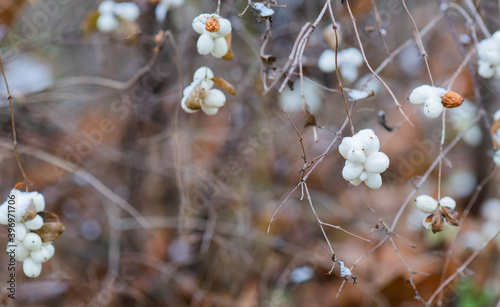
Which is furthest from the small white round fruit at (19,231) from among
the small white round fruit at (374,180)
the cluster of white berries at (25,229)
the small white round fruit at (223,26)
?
the small white round fruit at (374,180)

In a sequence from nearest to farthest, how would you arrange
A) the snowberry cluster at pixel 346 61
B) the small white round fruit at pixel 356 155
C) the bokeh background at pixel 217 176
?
the small white round fruit at pixel 356 155, the snowberry cluster at pixel 346 61, the bokeh background at pixel 217 176

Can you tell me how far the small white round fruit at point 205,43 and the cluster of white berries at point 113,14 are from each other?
22.1 inches

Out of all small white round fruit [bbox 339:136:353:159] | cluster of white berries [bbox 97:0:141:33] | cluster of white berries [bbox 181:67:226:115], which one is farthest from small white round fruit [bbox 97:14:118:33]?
small white round fruit [bbox 339:136:353:159]

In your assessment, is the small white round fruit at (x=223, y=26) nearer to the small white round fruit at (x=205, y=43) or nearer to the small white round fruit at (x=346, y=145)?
the small white round fruit at (x=205, y=43)

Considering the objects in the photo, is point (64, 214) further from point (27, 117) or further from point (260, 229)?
point (260, 229)

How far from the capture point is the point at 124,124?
163 cm

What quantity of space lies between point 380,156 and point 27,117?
3.67ft

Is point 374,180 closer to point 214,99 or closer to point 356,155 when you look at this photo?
point 356,155

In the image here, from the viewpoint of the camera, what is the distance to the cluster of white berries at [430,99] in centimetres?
75

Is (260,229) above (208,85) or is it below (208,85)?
below

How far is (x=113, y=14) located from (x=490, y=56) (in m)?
0.92

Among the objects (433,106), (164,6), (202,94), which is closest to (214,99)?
(202,94)

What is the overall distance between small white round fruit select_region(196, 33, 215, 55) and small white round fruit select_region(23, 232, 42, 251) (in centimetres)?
42

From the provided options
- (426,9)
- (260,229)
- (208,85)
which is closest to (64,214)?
(260,229)
